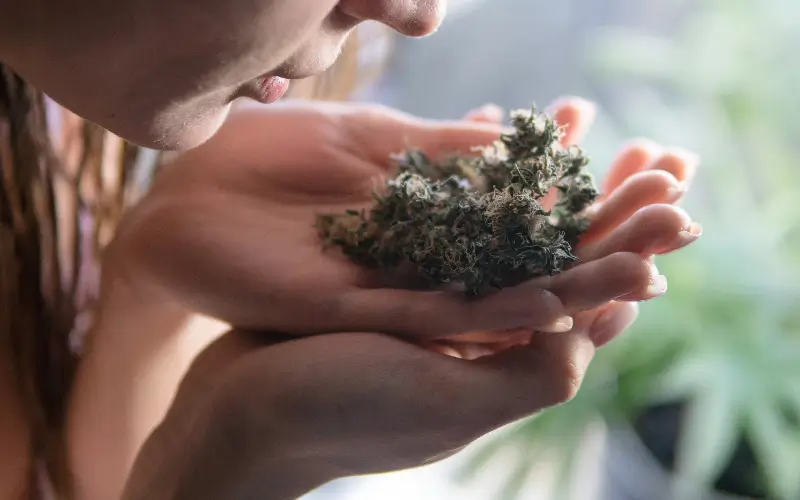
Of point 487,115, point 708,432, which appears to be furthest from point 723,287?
point 487,115

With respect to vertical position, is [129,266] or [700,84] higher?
[700,84]

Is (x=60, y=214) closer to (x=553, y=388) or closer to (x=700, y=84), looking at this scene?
(x=553, y=388)

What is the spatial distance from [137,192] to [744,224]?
0.58 metres

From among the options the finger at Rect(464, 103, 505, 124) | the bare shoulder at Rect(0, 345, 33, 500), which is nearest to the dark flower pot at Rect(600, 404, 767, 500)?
the finger at Rect(464, 103, 505, 124)

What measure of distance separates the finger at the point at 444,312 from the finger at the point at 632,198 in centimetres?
6

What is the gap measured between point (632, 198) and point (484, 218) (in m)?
0.08

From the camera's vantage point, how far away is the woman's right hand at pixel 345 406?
13.0 inches

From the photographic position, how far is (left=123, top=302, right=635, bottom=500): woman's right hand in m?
0.33

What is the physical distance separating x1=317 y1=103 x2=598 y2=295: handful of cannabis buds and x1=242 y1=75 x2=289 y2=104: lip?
0.26ft

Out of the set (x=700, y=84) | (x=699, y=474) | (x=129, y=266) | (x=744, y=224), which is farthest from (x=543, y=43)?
(x=129, y=266)

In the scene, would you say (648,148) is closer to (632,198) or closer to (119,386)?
(632,198)

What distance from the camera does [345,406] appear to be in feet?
1.11

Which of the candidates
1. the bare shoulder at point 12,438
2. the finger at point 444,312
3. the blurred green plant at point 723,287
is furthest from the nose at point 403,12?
the blurred green plant at point 723,287

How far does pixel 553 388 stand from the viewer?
0.33 m
